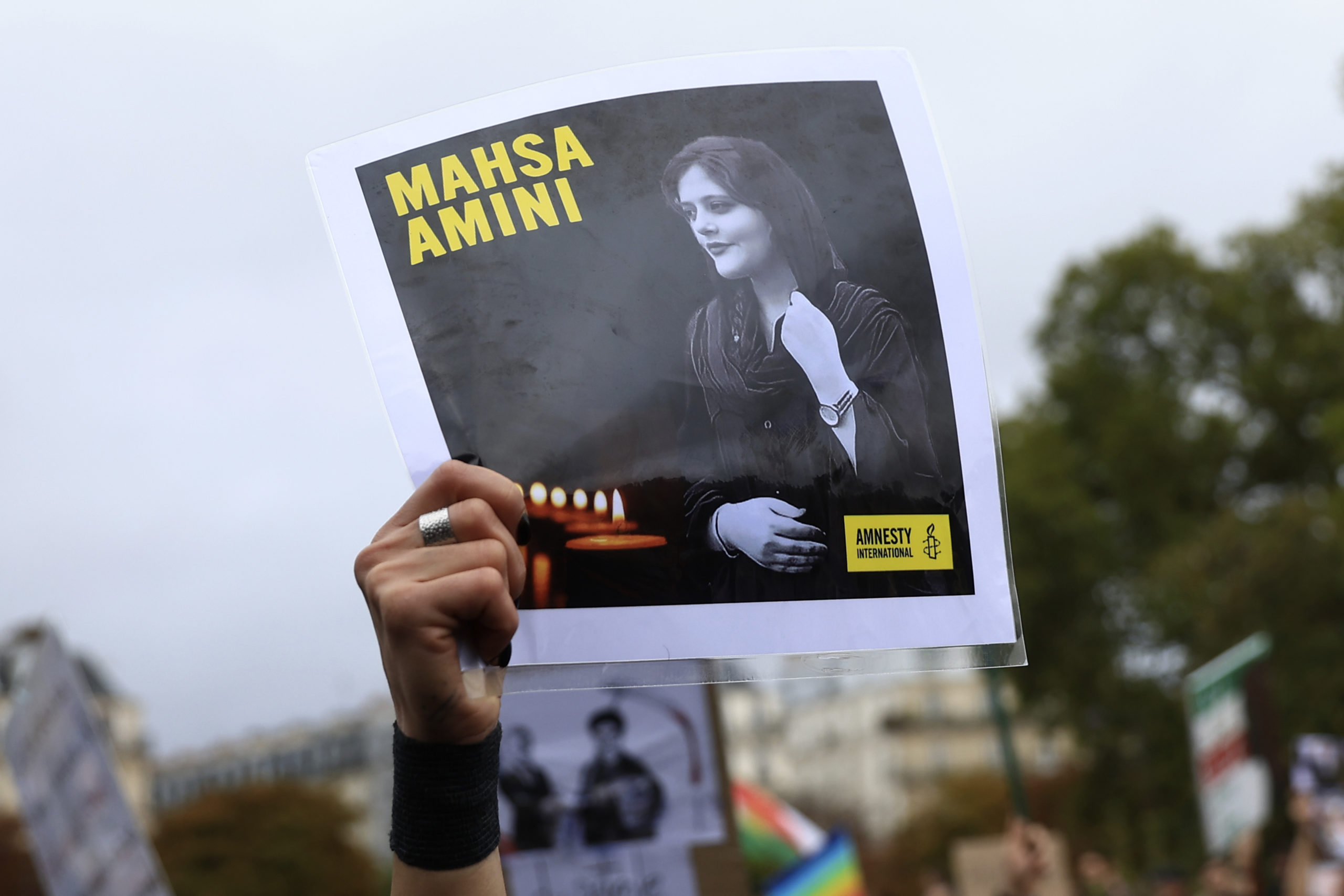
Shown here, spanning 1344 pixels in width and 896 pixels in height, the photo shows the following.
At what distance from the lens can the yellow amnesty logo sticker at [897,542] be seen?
156 centimetres

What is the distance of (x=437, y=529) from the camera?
1.41 m

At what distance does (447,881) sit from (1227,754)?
1013cm

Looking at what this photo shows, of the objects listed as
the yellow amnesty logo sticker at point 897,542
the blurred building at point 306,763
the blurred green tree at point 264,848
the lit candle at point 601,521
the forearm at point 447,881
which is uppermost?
the lit candle at point 601,521

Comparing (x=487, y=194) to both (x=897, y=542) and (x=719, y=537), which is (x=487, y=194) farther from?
(x=897, y=542)

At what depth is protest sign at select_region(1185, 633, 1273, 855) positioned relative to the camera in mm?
9945

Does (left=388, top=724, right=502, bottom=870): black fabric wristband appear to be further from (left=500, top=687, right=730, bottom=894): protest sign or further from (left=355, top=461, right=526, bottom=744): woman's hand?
(left=500, top=687, right=730, bottom=894): protest sign

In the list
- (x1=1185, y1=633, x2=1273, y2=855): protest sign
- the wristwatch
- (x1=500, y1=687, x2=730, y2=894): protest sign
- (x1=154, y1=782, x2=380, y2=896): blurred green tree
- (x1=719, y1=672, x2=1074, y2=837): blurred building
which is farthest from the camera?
(x1=719, y1=672, x2=1074, y2=837): blurred building

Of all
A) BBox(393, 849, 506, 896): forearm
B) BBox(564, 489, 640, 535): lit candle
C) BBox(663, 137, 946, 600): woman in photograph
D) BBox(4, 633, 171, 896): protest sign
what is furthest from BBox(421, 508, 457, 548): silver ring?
BBox(4, 633, 171, 896): protest sign

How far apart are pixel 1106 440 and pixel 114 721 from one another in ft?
169

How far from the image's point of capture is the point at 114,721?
61.8m

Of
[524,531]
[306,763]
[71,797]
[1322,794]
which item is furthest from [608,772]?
[306,763]

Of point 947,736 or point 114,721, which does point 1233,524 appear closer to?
point 114,721

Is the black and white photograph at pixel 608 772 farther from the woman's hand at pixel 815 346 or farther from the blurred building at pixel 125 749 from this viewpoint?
the blurred building at pixel 125 749

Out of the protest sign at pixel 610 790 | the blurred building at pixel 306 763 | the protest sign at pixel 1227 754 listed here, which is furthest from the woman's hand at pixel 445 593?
the blurred building at pixel 306 763
